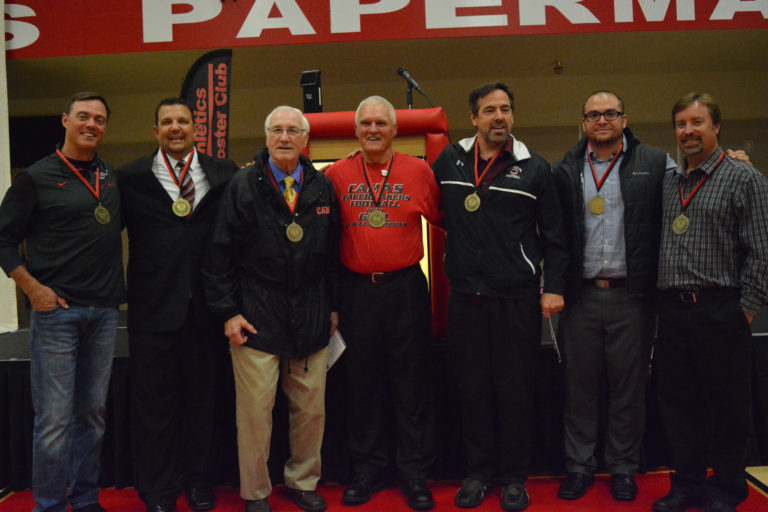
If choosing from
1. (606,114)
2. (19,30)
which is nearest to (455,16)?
(606,114)

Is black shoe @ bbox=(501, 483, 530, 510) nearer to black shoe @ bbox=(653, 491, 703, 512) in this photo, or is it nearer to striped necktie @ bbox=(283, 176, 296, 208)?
black shoe @ bbox=(653, 491, 703, 512)

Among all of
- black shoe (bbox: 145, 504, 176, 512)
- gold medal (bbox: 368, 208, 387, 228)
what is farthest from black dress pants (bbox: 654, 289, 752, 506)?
black shoe (bbox: 145, 504, 176, 512)

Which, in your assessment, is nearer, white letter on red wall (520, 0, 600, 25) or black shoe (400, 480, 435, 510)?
black shoe (400, 480, 435, 510)

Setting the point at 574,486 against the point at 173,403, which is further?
the point at 574,486

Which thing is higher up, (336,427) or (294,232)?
(294,232)

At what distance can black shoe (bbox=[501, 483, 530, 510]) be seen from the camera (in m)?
2.25

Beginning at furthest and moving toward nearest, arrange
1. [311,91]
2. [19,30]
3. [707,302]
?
[19,30] < [311,91] < [707,302]

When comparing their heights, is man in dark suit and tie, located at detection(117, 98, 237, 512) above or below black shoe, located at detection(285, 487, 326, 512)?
above

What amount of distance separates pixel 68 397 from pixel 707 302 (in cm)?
244

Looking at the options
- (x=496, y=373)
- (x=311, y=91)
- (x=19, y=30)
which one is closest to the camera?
(x=496, y=373)

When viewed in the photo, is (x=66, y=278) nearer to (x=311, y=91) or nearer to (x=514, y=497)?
(x=311, y=91)

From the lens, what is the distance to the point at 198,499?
92.9 inches

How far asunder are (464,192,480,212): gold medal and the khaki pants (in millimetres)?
854

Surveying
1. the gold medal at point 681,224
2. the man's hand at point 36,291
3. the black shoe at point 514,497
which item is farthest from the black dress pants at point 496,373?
the man's hand at point 36,291
